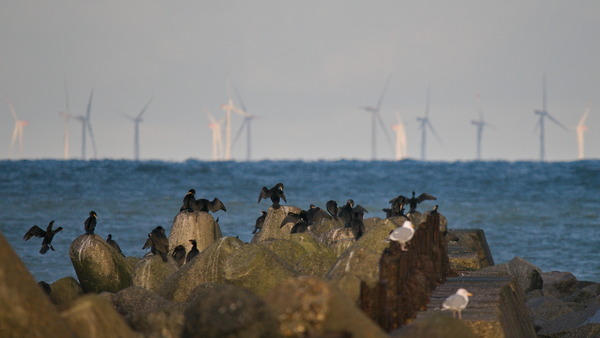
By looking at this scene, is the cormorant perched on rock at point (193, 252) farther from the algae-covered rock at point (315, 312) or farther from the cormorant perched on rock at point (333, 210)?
the algae-covered rock at point (315, 312)

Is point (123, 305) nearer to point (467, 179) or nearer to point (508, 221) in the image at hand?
point (508, 221)

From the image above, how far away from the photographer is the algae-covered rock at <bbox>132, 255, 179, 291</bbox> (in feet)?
51.2

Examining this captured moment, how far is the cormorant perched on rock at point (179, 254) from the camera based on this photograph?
18.1 metres

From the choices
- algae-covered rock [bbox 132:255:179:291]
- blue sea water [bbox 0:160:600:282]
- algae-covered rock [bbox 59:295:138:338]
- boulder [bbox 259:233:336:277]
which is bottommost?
blue sea water [bbox 0:160:600:282]

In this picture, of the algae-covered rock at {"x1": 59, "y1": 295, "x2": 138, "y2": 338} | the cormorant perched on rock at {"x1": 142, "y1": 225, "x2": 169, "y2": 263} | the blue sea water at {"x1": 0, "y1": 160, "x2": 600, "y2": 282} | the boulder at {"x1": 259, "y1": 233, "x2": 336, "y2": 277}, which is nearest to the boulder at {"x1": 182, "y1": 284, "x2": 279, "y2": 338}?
the algae-covered rock at {"x1": 59, "y1": 295, "x2": 138, "y2": 338}

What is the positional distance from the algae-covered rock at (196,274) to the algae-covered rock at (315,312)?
5.54m

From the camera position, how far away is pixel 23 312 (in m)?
7.42

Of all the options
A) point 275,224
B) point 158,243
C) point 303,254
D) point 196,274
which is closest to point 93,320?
point 196,274

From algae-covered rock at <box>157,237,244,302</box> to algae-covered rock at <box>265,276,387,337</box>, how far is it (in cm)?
554

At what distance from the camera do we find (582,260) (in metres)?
37.2

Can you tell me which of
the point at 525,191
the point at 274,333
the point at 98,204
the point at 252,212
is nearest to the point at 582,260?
the point at 252,212

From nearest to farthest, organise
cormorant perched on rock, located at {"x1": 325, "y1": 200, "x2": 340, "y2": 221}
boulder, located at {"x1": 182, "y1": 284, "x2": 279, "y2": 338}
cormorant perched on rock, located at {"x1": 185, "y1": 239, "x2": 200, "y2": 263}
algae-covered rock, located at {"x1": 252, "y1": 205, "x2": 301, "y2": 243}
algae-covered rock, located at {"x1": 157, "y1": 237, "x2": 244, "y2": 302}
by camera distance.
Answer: boulder, located at {"x1": 182, "y1": 284, "x2": 279, "y2": 338}
algae-covered rock, located at {"x1": 157, "y1": 237, "x2": 244, "y2": 302}
cormorant perched on rock, located at {"x1": 185, "y1": 239, "x2": 200, "y2": 263}
algae-covered rock, located at {"x1": 252, "y1": 205, "x2": 301, "y2": 243}
cormorant perched on rock, located at {"x1": 325, "y1": 200, "x2": 340, "y2": 221}

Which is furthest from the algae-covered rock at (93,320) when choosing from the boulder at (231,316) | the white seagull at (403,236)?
the white seagull at (403,236)

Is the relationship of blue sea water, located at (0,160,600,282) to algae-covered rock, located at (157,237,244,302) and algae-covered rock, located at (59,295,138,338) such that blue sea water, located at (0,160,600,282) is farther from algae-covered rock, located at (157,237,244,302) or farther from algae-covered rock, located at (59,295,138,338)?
algae-covered rock, located at (59,295,138,338)
